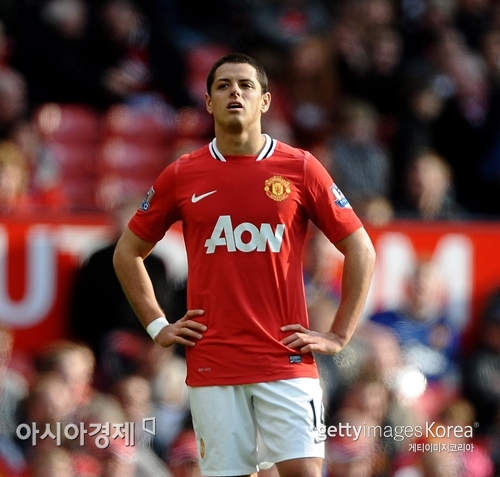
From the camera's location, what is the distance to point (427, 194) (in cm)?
991

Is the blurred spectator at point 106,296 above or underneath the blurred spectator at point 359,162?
underneath

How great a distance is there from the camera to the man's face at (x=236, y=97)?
17.2 ft

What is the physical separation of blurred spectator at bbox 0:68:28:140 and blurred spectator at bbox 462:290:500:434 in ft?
12.6

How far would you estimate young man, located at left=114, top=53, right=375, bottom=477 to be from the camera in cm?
512

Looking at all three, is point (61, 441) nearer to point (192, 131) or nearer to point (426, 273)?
point (426, 273)

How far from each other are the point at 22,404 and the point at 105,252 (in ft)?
4.34

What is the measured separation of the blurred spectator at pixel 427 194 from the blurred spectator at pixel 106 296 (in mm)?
2398

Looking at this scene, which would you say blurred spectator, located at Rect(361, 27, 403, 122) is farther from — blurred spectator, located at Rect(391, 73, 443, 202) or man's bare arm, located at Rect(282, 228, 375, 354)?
man's bare arm, located at Rect(282, 228, 375, 354)

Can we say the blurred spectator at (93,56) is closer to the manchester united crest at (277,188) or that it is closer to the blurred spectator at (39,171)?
the blurred spectator at (39,171)

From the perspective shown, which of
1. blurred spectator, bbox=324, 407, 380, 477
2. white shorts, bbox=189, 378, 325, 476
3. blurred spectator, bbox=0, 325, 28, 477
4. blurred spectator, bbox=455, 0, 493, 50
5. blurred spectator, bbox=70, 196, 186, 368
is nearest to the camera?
white shorts, bbox=189, 378, 325, 476

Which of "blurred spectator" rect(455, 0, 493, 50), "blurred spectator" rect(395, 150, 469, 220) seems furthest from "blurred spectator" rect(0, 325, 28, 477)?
"blurred spectator" rect(455, 0, 493, 50)

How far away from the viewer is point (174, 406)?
7785mm

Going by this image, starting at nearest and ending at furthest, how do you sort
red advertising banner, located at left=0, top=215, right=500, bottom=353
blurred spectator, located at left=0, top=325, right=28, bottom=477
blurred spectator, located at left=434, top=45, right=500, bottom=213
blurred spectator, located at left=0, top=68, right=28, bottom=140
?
blurred spectator, located at left=0, top=325, right=28, bottom=477 < red advertising banner, located at left=0, top=215, right=500, bottom=353 < blurred spectator, located at left=0, top=68, right=28, bottom=140 < blurred spectator, located at left=434, top=45, right=500, bottom=213

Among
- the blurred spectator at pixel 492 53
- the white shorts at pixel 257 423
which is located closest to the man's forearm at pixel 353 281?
the white shorts at pixel 257 423
